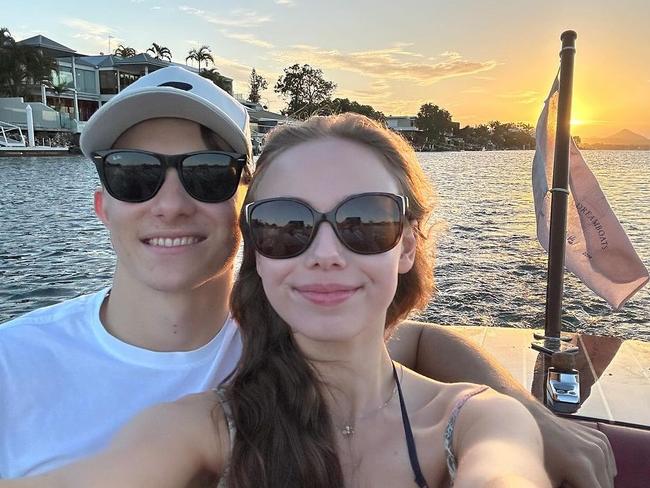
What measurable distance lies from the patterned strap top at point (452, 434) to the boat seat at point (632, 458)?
1000mm

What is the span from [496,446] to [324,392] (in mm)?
484

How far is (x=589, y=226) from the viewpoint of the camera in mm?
3998

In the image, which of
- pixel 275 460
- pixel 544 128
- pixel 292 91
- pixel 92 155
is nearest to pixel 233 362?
pixel 275 460

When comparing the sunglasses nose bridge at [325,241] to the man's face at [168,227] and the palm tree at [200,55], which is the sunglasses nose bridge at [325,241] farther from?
the palm tree at [200,55]

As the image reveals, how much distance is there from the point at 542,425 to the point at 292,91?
56.7 meters

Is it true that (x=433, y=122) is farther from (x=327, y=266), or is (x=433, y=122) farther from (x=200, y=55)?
(x=327, y=266)

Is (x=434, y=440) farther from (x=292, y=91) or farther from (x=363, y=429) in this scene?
(x=292, y=91)

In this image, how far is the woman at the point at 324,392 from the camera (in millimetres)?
1403

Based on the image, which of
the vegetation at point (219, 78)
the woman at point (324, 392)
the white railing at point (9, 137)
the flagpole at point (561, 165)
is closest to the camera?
the woman at point (324, 392)

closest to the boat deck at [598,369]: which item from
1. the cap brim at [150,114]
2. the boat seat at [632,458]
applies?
the boat seat at [632,458]

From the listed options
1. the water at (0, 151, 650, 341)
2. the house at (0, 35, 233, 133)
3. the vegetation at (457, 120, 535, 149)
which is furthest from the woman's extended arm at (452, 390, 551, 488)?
the vegetation at (457, 120, 535, 149)

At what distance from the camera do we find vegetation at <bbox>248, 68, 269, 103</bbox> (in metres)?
99.8

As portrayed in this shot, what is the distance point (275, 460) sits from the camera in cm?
147

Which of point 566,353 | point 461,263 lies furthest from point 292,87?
point 566,353
